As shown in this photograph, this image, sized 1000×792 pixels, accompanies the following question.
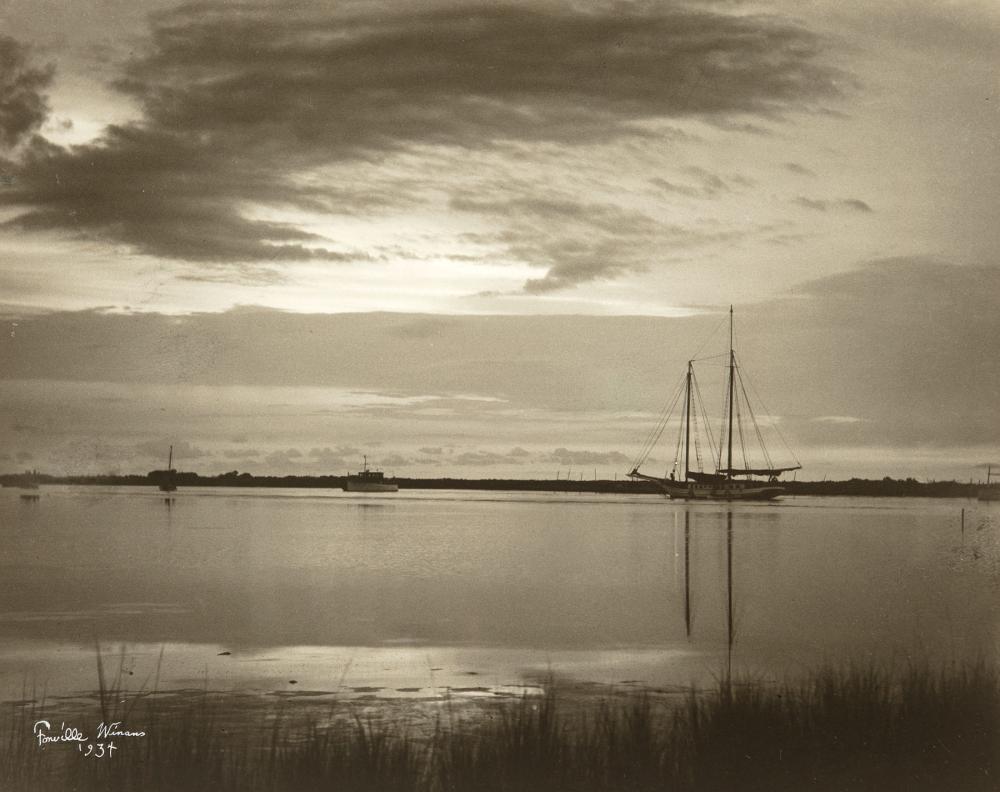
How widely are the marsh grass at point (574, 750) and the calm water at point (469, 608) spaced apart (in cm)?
266

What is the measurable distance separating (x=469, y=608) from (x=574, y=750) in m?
11.8

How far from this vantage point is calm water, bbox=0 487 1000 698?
14.8m

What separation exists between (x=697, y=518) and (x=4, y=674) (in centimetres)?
5743

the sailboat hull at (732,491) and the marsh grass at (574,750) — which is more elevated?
the sailboat hull at (732,491)

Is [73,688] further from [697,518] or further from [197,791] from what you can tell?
[697,518]

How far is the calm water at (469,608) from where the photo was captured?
14758 millimetres

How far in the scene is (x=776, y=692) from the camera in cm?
1230
